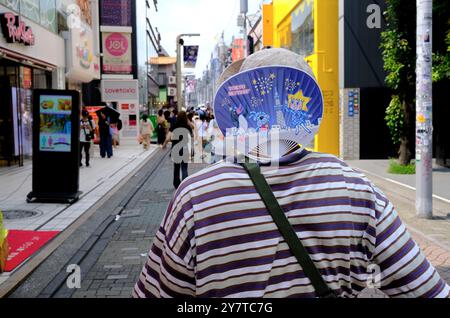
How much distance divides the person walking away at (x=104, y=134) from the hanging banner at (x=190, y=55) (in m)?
17.7

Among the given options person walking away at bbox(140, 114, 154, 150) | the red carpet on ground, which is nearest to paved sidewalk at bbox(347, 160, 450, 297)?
the red carpet on ground

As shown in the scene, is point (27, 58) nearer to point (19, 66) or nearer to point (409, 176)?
point (19, 66)

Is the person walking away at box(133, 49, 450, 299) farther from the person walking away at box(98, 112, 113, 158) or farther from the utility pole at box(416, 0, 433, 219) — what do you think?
the person walking away at box(98, 112, 113, 158)

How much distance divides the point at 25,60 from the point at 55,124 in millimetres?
8512

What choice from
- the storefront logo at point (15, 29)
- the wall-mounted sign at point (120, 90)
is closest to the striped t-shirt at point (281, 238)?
the storefront logo at point (15, 29)

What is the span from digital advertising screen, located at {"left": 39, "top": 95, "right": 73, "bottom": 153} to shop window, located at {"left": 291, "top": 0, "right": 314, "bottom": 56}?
13364mm

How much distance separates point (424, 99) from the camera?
28.1ft

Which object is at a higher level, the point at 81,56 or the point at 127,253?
the point at 81,56

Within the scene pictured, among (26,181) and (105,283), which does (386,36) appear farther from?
(105,283)

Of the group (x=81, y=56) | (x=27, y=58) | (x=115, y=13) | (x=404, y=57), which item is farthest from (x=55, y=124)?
(x=115, y=13)

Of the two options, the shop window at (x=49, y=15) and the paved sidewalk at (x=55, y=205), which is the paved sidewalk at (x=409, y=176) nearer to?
the paved sidewalk at (x=55, y=205)
